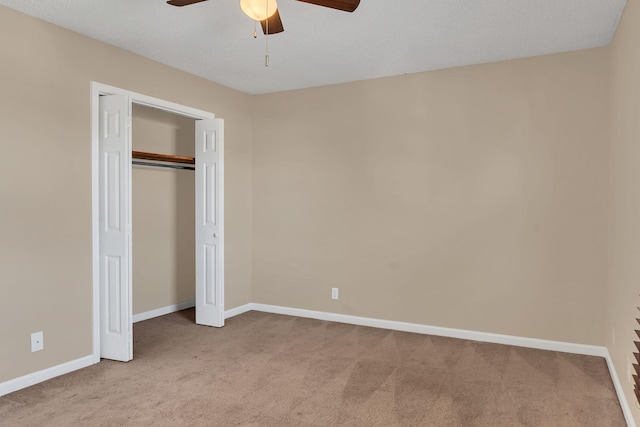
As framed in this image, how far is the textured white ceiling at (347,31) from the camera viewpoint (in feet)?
9.65

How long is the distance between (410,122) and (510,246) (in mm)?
1524

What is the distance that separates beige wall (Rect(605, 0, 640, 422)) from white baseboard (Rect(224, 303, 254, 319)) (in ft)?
11.9

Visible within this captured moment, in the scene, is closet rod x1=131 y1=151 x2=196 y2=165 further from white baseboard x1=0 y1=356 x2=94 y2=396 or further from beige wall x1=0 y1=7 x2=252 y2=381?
white baseboard x1=0 y1=356 x2=94 y2=396

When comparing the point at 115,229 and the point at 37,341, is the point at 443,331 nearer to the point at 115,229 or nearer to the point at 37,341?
the point at 115,229

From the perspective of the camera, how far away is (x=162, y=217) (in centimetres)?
512

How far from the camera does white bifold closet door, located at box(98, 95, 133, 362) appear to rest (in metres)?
3.55

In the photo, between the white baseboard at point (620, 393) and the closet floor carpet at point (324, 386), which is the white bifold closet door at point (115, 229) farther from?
the white baseboard at point (620, 393)

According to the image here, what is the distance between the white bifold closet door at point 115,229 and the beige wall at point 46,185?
124mm

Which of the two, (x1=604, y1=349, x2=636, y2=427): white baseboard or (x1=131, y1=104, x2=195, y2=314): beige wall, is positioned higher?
(x1=131, y1=104, x2=195, y2=314): beige wall

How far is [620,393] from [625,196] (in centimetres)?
128

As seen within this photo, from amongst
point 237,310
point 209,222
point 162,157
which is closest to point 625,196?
point 209,222

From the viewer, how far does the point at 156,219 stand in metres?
5.05

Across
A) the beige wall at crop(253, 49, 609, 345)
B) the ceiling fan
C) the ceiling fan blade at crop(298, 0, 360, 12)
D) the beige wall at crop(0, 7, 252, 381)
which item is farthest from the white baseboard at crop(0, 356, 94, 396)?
the ceiling fan blade at crop(298, 0, 360, 12)

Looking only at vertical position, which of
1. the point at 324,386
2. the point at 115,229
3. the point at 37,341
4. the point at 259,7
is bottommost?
the point at 324,386
